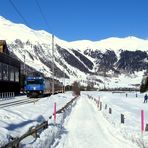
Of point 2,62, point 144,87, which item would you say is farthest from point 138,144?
point 144,87

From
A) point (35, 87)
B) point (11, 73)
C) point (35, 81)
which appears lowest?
point (35, 87)

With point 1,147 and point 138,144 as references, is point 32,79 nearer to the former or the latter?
point 138,144

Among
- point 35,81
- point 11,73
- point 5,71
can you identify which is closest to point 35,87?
point 35,81

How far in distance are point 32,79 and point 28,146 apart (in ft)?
201

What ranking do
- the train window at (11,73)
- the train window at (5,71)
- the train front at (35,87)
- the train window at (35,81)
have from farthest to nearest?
1. the train window at (11,73)
2. the train window at (5,71)
3. the train window at (35,81)
4. the train front at (35,87)

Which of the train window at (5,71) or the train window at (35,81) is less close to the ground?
the train window at (5,71)

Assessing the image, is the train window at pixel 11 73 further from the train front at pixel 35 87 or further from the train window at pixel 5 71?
the train front at pixel 35 87

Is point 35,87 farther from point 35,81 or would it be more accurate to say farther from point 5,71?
point 5,71

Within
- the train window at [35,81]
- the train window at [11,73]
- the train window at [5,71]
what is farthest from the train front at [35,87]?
the train window at [11,73]

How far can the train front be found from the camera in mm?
71438

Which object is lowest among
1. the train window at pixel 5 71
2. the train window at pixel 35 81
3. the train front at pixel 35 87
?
the train front at pixel 35 87

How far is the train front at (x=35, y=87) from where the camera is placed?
71438mm

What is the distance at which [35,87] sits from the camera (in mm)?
71438

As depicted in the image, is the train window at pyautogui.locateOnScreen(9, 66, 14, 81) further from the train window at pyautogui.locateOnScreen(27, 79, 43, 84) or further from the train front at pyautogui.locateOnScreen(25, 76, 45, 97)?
the train front at pyautogui.locateOnScreen(25, 76, 45, 97)
